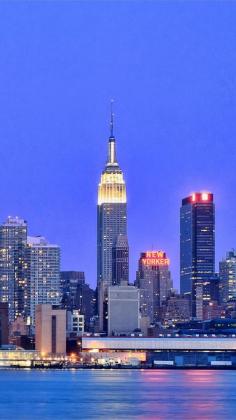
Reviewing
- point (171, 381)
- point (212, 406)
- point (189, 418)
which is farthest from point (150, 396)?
point (171, 381)

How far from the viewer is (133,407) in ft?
369

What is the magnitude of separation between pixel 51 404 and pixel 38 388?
28173 millimetres

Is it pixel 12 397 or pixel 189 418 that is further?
pixel 12 397

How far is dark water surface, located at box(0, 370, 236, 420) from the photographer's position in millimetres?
105562

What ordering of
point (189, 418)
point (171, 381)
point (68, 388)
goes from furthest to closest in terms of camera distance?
1. point (171, 381)
2. point (68, 388)
3. point (189, 418)

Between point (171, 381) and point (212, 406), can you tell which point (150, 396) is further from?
point (171, 381)

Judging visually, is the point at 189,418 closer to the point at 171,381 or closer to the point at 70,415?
the point at 70,415

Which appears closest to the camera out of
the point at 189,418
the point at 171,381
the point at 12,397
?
the point at 189,418

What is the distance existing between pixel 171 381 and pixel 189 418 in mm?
62480

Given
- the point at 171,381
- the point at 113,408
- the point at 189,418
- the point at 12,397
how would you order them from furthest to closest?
the point at 171,381
the point at 12,397
the point at 113,408
the point at 189,418

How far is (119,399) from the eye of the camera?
122m

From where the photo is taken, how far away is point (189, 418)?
329ft

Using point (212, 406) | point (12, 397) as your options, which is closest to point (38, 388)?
point (12, 397)

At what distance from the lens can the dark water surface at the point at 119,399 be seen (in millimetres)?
105562
